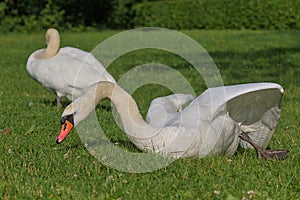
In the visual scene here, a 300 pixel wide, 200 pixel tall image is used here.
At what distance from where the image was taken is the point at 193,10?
3033cm

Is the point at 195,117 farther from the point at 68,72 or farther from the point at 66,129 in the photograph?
the point at 68,72

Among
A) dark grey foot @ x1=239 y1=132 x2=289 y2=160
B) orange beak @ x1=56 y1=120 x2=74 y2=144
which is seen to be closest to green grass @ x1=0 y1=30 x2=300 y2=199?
dark grey foot @ x1=239 y1=132 x2=289 y2=160

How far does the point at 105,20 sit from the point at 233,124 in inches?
1239

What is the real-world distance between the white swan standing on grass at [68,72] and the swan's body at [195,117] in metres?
3.20

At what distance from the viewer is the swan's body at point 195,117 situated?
15.5ft

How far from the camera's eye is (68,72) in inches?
337

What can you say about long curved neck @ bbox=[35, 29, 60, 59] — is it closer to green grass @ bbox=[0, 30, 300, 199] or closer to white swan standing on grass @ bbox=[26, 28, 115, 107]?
white swan standing on grass @ bbox=[26, 28, 115, 107]

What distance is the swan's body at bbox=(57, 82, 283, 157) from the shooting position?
15.5 feet

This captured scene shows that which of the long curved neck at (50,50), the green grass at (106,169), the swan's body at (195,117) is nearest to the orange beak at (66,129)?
the swan's body at (195,117)

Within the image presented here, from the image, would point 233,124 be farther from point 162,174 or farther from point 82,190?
point 82,190

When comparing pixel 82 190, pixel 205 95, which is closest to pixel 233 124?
pixel 205 95

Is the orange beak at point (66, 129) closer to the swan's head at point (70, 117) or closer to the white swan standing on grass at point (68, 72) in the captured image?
the swan's head at point (70, 117)

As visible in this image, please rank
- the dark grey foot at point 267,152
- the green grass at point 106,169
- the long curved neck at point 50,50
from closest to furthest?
1. the green grass at point 106,169
2. the dark grey foot at point 267,152
3. the long curved neck at point 50,50

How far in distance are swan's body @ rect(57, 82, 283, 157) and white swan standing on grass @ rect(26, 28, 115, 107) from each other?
3.20m
